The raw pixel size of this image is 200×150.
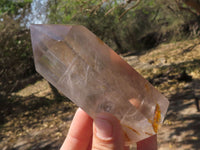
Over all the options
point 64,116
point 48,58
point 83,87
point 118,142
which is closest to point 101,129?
point 118,142

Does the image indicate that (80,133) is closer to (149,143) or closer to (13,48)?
(149,143)

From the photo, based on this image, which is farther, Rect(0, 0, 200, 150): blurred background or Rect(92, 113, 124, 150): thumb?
Rect(0, 0, 200, 150): blurred background

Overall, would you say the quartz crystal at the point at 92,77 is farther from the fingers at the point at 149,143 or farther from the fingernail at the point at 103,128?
the fingers at the point at 149,143

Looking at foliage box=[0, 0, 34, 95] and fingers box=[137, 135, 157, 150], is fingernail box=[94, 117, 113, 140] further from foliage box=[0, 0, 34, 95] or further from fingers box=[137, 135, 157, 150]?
foliage box=[0, 0, 34, 95]

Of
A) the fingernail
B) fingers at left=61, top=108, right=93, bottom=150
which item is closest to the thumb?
the fingernail

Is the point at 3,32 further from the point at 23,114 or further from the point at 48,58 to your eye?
the point at 48,58

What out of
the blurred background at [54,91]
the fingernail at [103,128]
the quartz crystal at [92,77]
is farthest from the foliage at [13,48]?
the fingernail at [103,128]
